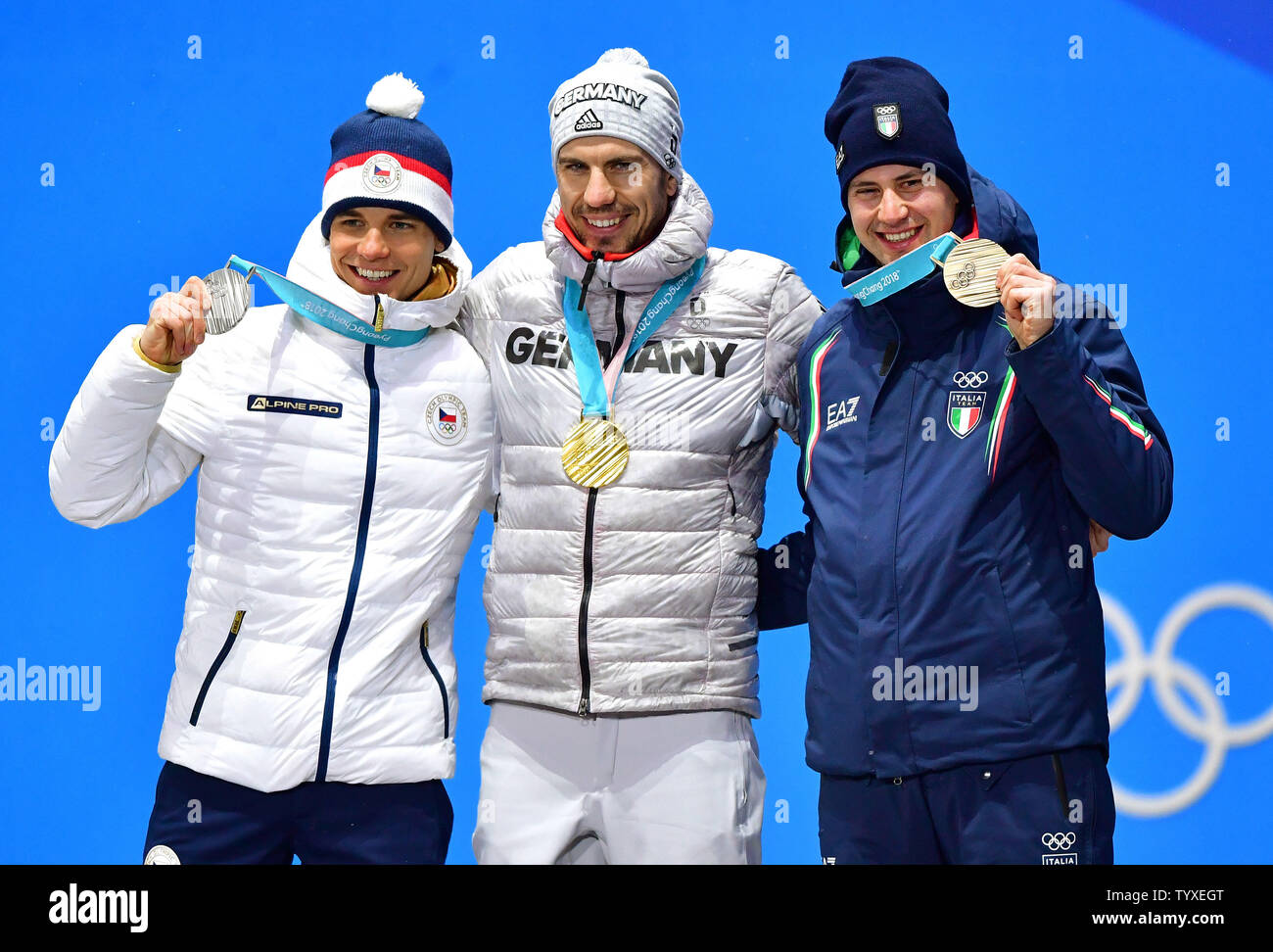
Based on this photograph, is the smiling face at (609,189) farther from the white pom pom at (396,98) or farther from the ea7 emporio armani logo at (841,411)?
the ea7 emporio armani logo at (841,411)

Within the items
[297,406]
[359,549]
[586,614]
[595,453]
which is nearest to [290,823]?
[359,549]

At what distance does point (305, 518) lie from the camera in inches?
101

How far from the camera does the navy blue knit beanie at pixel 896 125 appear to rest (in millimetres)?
2424

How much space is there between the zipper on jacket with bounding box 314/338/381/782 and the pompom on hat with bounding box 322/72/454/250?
195mm

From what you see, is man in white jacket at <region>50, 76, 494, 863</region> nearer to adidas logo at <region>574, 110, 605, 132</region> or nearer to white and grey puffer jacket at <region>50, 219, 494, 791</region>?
white and grey puffer jacket at <region>50, 219, 494, 791</region>

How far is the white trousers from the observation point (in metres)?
2.52

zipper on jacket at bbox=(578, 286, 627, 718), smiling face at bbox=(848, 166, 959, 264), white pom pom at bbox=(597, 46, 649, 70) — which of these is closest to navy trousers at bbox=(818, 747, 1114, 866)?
zipper on jacket at bbox=(578, 286, 627, 718)

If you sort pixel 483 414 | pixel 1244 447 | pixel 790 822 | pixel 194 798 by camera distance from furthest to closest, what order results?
pixel 790 822, pixel 1244 447, pixel 483 414, pixel 194 798

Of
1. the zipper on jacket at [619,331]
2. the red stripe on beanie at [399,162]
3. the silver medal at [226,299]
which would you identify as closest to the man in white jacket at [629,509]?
the zipper on jacket at [619,331]

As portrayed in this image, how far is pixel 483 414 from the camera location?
107 inches

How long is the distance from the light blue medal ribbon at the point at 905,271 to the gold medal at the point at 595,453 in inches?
20.7

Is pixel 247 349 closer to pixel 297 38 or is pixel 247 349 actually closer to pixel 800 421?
pixel 800 421

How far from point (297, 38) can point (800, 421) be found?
2.29 m

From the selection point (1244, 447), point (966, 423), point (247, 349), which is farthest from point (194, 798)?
point (1244, 447)
